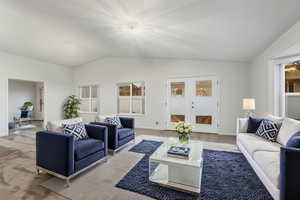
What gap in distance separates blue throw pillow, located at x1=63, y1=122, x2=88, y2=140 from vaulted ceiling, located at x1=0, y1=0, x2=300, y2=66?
2.12 m

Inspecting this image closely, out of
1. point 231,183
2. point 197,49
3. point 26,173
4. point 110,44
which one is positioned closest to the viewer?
point 231,183

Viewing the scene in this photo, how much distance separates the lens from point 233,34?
2.96 metres

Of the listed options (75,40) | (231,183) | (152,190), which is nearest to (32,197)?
(152,190)

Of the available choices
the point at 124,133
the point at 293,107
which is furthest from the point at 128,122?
the point at 293,107

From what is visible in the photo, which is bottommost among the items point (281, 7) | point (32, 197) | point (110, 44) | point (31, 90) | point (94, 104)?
point (32, 197)

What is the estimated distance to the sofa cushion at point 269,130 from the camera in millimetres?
2584

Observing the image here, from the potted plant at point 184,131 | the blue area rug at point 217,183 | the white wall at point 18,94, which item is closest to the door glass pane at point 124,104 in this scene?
the blue area rug at point 217,183

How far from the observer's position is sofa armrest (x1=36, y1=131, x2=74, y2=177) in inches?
77.7

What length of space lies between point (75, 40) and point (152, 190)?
440cm

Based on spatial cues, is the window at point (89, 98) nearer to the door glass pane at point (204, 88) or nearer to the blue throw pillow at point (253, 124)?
the door glass pane at point (204, 88)

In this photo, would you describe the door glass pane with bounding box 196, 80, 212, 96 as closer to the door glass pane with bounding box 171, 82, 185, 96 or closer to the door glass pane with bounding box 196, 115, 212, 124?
the door glass pane with bounding box 171, 82, 185, 96

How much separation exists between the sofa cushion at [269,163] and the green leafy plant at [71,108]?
682 cm

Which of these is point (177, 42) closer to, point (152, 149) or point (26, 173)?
point (152, 149)

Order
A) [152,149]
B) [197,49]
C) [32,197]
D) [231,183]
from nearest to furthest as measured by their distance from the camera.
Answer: [32,197]
[231,183]
[152,149]
[197,49]
